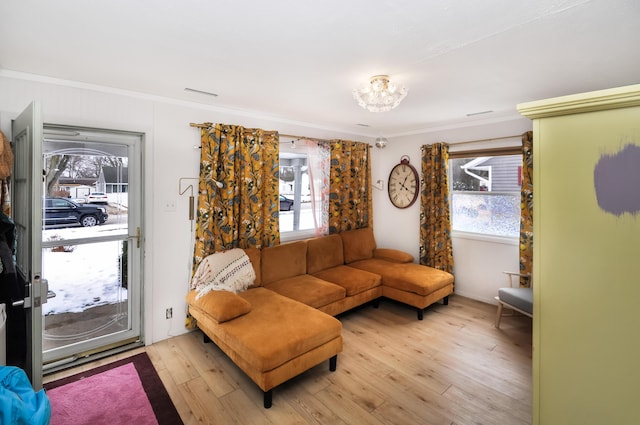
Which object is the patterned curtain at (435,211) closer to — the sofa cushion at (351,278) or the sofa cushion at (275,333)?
the sofa cushion at (351,278)

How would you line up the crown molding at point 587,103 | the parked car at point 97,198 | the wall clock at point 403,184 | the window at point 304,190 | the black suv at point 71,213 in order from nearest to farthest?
1. the crown molding at point 587,103
2. the black suv at point 71,213
3. the parked car at point 97,198
4. the window at point 304,190
5. the wall clock at point 403,184

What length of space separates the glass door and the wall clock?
362cm

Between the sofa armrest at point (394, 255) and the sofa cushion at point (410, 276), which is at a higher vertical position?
the sofa armrest at point (394, 255)

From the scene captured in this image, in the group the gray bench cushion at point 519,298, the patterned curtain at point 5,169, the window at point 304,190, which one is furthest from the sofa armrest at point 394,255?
the patterned curtain at point 5,169

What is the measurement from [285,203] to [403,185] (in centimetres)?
195

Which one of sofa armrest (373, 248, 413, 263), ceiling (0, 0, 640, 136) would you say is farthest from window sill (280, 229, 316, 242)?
ceiling (0, 0, 640, 136)

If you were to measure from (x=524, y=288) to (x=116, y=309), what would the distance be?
4307 millimetres

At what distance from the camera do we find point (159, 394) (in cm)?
229

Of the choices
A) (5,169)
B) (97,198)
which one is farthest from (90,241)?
(5,169)

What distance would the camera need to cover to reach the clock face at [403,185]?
15.6 ft

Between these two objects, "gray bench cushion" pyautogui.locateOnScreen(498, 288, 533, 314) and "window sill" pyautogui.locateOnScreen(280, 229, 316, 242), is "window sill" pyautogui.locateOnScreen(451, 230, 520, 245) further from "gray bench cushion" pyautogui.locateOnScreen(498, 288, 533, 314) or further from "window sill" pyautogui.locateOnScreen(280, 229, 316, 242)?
"window sill" pyautogui.locateOnScreen(280, 229, 316, 242)

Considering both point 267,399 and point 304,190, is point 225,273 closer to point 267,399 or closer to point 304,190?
point 267,399

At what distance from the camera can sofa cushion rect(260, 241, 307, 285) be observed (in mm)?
3545

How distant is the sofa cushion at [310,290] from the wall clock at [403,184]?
2068 mm
